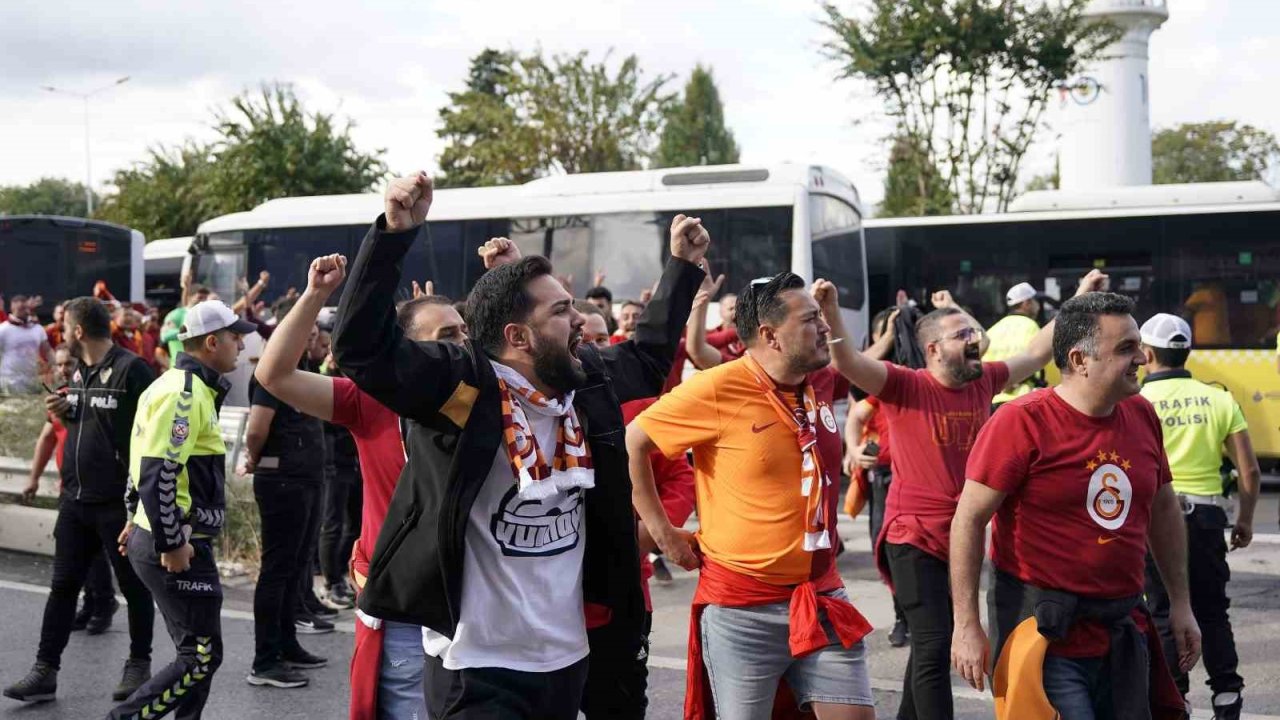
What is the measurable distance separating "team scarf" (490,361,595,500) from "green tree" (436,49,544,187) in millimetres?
32769

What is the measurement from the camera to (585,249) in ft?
56.5

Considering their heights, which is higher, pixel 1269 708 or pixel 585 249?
pixel 585 249

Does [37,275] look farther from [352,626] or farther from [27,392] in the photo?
[352,626]

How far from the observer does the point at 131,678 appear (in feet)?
22.0

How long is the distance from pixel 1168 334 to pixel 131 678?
5.17 meters

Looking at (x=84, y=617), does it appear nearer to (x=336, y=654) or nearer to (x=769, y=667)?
(x=336, y=654)

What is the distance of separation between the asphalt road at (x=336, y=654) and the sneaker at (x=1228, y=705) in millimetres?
415

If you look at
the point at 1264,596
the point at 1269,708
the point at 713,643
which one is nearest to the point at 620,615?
the point at 713,643

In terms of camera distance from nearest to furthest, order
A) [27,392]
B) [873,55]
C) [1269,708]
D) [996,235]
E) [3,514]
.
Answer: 1. [1269,708]
2. [3,514]
3. [27,392]
4. [996,235]
5. [873,55]

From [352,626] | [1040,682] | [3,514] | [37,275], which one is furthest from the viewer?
[37,275]

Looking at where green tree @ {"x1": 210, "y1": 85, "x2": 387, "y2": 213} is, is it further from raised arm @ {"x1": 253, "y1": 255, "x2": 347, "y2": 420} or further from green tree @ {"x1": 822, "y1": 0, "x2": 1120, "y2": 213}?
raised arm @ {"x1": 253, "y1": 255, "x2": 347, "y2": 420}

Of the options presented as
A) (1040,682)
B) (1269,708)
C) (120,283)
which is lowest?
(1269,708)

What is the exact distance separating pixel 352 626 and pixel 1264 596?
5.65 metres

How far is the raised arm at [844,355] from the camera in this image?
208 inches
